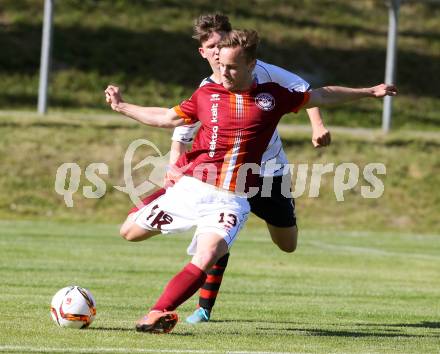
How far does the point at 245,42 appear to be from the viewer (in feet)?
23.6

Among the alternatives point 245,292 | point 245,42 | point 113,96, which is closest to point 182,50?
point 245,292

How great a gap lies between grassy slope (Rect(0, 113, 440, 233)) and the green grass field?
9.49 ft

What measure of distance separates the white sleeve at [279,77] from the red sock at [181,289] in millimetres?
1846

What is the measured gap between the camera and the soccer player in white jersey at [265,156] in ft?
27.2

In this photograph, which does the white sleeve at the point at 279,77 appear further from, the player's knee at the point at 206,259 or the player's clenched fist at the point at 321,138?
the player's knee at the point at 206,259

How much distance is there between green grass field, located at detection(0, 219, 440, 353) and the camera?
23.4ft

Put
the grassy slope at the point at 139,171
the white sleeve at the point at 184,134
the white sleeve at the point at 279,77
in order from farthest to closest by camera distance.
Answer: the grassy slope at the point at 139,171, the white sleeve at the point at 184,134, the white sleeve at the point at 279,77

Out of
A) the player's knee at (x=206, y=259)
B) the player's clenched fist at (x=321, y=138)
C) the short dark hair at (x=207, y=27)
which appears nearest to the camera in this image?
the player's knee at (x=206, y=259)

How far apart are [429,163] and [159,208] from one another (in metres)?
18.8

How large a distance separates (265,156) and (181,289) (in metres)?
1.93

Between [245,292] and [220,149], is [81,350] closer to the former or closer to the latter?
[220,149]

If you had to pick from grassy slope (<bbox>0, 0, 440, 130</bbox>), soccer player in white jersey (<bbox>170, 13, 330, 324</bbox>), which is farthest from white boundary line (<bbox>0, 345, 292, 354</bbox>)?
grassy slope (<bbox>0, 0, 440, 130</bbox>)

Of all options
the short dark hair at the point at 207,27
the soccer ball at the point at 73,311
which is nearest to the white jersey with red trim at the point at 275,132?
the short dark hair at the point at 207,27

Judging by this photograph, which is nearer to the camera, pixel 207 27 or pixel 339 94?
pixel 339 94
